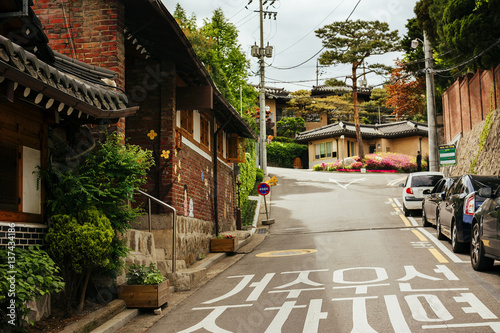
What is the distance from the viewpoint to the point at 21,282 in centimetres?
576

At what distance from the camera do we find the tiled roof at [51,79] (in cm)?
559

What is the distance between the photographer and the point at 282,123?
65750 millimetres

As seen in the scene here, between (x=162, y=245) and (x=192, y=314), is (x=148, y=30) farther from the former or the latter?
(x=192, y=314)

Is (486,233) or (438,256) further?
(438,256)

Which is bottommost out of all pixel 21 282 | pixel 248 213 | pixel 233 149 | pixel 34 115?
pixel 248 213

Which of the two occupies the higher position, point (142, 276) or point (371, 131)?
point (371, 131)

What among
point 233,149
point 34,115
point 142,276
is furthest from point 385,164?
point 34,115

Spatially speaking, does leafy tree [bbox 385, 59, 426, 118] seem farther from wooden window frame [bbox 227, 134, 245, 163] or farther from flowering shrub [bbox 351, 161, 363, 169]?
wooden window frame [bbox 227, 134, 245, 163]

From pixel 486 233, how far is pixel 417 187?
1258cm

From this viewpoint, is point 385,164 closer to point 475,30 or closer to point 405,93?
point 405,93

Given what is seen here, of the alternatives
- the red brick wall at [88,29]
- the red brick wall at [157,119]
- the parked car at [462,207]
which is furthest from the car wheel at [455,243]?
the red brick wall at [88,29]

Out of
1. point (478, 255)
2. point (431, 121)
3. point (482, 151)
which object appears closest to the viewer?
point (478, 255)

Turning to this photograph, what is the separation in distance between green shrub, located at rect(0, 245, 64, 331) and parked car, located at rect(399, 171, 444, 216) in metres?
17.5

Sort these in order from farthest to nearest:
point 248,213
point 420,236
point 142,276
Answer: point 248,213 < point 420,236 < point 142,276
